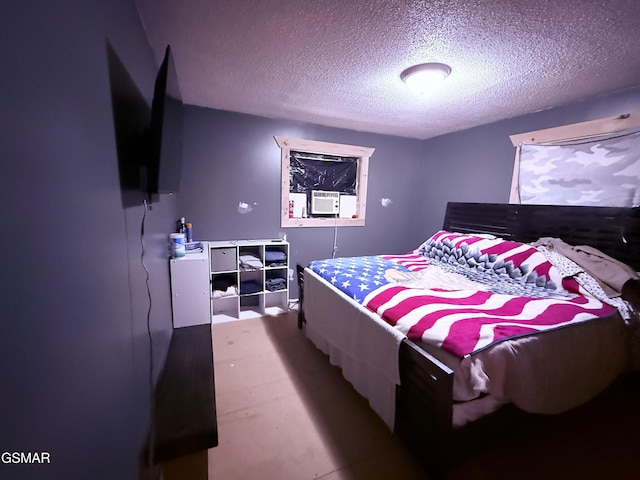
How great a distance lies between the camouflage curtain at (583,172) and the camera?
2074 mm

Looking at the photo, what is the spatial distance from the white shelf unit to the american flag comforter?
0.78m

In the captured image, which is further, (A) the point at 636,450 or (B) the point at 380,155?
(B) the point at 380,155

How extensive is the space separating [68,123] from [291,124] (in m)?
2.80

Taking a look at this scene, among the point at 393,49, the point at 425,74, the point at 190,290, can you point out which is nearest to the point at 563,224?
the point at 425,74

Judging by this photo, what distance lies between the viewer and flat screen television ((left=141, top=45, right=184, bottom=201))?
109 centimetres

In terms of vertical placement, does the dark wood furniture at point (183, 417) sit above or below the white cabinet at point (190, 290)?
below

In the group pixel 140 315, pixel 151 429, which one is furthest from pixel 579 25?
pixel 151 429

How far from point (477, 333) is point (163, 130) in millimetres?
1700

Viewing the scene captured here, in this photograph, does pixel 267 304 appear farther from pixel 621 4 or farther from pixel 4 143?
pixel 621 4

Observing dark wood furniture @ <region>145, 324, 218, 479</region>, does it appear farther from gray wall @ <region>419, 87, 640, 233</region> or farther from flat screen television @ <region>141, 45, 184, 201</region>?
gray wall @ <region>419, 87, 640, 233</region>

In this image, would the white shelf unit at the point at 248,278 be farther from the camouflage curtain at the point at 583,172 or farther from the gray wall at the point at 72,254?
the camouflage curtain at the point at 583,172

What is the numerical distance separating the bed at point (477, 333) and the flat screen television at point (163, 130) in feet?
4.55

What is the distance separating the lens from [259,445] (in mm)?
1511

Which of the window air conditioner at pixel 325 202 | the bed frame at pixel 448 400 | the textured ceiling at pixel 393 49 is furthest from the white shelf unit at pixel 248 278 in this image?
the bed frame at pixel 448 400
